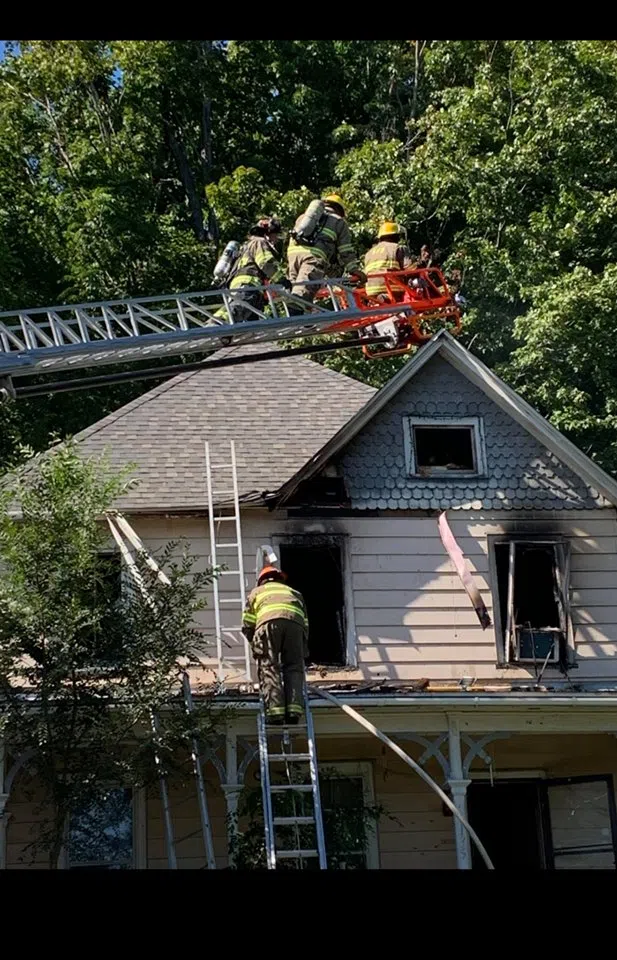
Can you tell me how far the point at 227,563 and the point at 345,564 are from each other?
1302 millimetres

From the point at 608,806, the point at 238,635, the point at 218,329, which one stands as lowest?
the point at 608,806

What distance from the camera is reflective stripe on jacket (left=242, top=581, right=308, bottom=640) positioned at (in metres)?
13.9

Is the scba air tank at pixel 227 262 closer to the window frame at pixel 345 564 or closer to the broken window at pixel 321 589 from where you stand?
the window frame at pixel 345 564

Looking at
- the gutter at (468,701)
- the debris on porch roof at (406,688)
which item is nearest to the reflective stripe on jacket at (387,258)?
the debris on porch roof at (406,688)

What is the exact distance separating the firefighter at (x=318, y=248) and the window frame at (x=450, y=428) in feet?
7.61

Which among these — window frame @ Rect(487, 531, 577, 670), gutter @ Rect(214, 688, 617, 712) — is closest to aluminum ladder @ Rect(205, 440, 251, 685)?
gutter @ Rect(214, 688, 617, 712)

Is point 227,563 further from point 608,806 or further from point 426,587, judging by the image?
point 608,806

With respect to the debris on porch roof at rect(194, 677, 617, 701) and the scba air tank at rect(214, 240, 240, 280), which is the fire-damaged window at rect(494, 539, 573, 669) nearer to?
the debris on porch roof at rect(194, 677, 617, 701)

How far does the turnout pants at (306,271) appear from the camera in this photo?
50.9 ft

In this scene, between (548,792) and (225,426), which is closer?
(548,792)

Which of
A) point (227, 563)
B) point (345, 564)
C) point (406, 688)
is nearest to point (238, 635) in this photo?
point (227, 563)

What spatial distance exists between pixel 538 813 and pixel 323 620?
11.2 ft

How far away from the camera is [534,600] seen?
17297 millimetres

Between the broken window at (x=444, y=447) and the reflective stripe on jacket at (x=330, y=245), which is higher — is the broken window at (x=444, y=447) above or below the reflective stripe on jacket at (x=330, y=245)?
below
